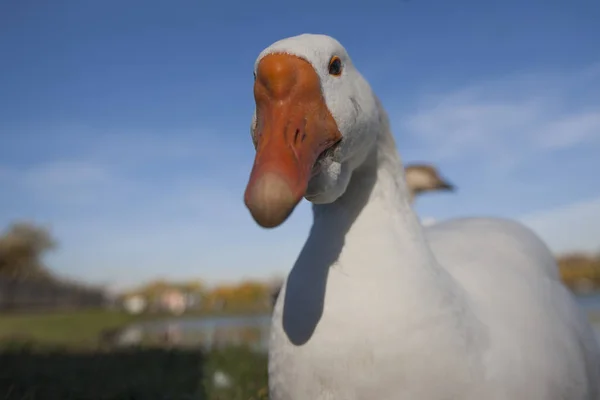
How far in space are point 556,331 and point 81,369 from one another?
3.19 m

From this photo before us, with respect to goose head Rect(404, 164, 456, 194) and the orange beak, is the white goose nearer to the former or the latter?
the orange beak

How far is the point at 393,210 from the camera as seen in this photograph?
6.01ft

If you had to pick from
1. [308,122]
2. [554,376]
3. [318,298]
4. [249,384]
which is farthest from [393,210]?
[249,384]

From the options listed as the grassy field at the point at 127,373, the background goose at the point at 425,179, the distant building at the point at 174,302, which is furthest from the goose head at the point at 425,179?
the distant building at the point at 174,302

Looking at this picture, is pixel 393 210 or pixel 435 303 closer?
pixel 435 303

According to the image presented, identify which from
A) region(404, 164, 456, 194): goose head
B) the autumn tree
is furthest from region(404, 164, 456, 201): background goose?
the autumn tree

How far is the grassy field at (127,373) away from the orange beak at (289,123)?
207 centimetres

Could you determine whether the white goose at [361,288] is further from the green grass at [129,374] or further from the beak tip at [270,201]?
the green grass at [129,374]

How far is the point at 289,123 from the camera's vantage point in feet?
4.65

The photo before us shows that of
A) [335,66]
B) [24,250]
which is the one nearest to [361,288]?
[335,66]

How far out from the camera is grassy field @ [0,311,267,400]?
3062 millimetres

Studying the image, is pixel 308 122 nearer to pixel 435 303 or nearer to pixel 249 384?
pixel 435 303

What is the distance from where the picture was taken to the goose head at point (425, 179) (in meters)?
4.59

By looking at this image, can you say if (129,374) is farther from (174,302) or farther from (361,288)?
(174,302)
